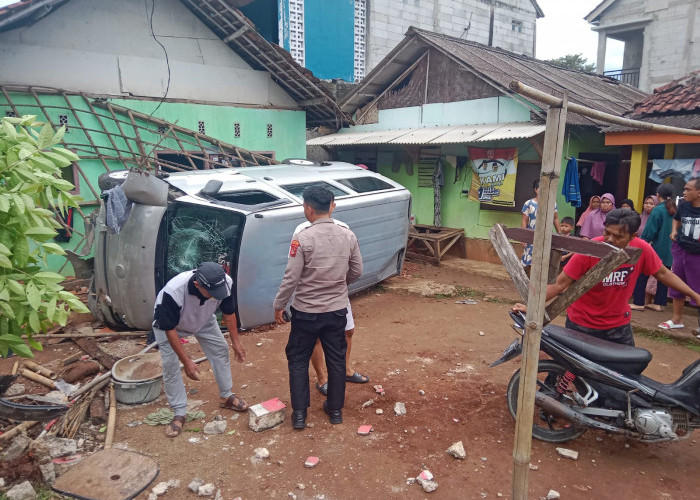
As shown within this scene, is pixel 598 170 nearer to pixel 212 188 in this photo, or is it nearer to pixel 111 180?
pixel 212 188

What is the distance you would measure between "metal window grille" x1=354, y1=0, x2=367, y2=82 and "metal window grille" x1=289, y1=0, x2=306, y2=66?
2394 millimetres

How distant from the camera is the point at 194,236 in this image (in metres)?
5.67

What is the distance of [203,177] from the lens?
621cm

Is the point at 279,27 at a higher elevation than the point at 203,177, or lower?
higher

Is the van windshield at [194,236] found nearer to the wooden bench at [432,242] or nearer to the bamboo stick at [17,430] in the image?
the bamboo stick at [17,430]

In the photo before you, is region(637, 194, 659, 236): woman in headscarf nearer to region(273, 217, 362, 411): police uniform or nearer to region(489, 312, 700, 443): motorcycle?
region(489, 312, 700, 443): motorcycle

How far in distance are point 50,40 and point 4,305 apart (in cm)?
694

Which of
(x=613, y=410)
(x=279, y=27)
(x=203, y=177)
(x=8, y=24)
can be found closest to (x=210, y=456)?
(x=613, y=410)

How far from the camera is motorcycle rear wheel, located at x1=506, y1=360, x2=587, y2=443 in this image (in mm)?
3641

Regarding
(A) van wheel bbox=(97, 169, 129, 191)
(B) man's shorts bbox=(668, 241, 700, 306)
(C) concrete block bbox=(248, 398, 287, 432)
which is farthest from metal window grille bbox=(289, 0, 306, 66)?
(C) concrete block bbox=(248, 398, 287, 432)

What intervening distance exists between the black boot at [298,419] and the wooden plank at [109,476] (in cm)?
103

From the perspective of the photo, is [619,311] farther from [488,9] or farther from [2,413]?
[488,9]

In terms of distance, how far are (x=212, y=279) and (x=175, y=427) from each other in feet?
4.20

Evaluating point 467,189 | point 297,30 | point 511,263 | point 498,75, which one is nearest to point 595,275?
point 511,263
